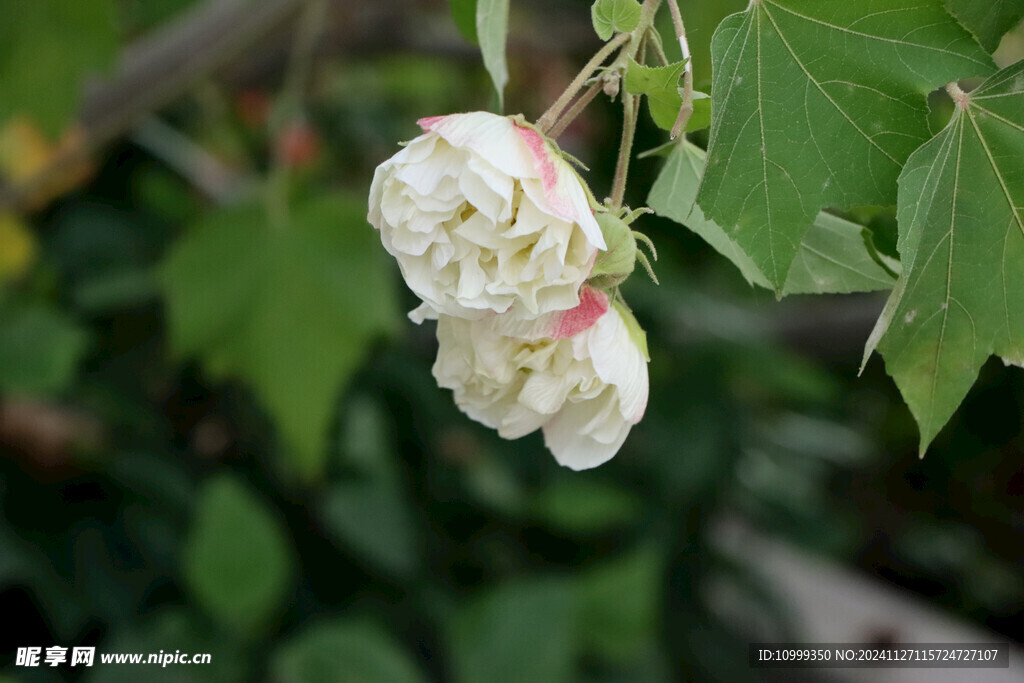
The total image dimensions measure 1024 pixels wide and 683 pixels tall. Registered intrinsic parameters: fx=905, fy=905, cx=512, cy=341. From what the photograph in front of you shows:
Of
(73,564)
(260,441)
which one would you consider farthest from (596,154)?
(73,564)

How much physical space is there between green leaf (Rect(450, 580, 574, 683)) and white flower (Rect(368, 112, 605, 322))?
1.62ft

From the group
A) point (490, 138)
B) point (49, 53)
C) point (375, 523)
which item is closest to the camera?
point (490, 138)

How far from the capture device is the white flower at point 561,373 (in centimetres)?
22

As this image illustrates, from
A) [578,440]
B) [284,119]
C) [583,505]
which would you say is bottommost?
[583,505]

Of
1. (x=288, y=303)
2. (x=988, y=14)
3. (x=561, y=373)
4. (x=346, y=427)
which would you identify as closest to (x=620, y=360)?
(x=561, y=373)

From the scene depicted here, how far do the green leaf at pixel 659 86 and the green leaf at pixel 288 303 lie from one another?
0.46m

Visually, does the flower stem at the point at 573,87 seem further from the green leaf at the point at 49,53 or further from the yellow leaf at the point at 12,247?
the yellow leaf at the point at 12,247

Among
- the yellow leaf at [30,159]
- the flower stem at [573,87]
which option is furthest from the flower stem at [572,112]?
the yellow leaf at [30,159]

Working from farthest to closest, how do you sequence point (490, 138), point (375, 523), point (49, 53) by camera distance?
point (375, 523), point (49, 53), point (490, 138)

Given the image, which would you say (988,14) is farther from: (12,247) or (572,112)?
(12,247)

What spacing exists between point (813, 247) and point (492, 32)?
0.11m

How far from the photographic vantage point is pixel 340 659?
2.10 feet

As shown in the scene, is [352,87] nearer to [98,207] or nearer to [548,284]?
[98,207]

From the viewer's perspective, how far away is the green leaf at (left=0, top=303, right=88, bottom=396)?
2.16ft
